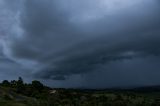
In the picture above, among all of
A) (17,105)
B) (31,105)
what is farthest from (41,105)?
(17,105)

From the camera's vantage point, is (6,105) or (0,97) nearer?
(6,105)

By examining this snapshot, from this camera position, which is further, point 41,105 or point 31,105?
point 41,105

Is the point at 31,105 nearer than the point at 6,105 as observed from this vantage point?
No

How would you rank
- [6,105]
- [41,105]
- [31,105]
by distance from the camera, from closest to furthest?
[6,105], [31,105], [41,105]

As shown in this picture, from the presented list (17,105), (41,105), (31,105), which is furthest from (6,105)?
(41,105)

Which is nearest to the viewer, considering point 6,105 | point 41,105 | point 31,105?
point 6,105

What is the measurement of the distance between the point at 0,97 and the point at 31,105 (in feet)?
75.6

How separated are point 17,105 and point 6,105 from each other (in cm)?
527

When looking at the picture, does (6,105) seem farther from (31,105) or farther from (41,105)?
(41,105)

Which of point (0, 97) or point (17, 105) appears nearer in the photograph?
point (17, 105)

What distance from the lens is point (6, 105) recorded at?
567 feet

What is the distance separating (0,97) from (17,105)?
2788 cm

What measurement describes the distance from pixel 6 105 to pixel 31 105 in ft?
54.1

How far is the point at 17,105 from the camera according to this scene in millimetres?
173875
